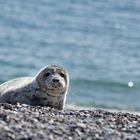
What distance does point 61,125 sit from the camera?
8.09m

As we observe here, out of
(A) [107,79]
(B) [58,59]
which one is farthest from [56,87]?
(B) [58,59]

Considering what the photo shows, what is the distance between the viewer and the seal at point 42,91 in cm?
991

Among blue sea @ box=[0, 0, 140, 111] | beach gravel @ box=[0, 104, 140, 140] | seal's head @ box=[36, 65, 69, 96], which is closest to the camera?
beach gravel @ box=[0, 104, 140, 140]

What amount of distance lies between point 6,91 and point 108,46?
13.8m

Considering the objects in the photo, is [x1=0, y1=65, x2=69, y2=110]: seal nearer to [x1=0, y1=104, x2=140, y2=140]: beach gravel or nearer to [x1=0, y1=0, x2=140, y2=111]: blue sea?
[x1=0, y1=104, x2=140, y2=140]: beach gravel

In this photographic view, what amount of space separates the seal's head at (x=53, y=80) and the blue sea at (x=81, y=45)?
21.3ft

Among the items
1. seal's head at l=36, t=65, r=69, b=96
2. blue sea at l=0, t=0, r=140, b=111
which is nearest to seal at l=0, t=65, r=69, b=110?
seal's head at l=36, t=65, r=69, b=96

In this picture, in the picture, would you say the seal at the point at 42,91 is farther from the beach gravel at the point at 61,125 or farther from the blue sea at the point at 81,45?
the blue sea at the point at 81,45

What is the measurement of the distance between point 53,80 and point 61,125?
5.84ft

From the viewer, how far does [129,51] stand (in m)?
22.7

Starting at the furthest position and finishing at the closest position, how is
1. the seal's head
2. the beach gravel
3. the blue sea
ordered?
the blue sea < the seal's head < the beach gravel

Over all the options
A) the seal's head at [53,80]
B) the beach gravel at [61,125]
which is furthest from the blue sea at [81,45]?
the beach gravel at [61,125]

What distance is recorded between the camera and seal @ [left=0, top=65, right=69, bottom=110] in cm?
991

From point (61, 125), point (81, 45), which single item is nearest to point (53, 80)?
point (61, 125)
